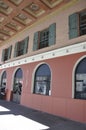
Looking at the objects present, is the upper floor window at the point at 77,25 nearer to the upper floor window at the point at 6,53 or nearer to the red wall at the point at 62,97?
the red wall at the point at 62,97

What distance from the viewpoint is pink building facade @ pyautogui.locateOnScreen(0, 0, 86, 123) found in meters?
7.55

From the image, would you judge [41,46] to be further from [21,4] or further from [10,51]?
[10,51]

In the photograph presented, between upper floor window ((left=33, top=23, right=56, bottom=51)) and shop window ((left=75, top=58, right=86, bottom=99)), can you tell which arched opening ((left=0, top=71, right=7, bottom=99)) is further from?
shop window ((left=75, top=58, right=86, bottom=99))

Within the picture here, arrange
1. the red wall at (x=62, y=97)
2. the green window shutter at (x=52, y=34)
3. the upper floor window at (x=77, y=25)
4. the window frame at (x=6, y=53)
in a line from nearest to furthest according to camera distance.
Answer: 1. the red wall at (x=62, y=97)
2. the upper floor window at (x=77, y=25)
3. the green window shutter at (x=52, y=34)
4. the window frame at (x=6, y=53)

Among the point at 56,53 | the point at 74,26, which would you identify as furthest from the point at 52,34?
the point at 74,26

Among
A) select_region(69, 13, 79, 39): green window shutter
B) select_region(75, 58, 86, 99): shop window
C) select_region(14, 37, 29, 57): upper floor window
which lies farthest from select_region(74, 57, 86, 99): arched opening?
select_region(14, 37, 29, 57): upper floor window

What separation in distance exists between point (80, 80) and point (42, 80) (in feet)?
10.4

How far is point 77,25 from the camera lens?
819cm

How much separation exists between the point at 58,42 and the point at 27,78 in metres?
3.89

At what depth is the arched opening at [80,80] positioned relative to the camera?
7402 millimetres

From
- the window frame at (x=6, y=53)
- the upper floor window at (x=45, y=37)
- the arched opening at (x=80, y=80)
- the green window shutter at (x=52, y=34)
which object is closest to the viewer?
the arched opening at (x=80, y=80)

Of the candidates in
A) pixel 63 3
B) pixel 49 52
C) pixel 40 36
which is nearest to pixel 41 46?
pixel 40 36

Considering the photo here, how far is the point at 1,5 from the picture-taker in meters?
10.4

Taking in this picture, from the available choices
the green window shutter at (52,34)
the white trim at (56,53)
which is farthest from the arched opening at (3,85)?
the green window shutter at (52,34)
